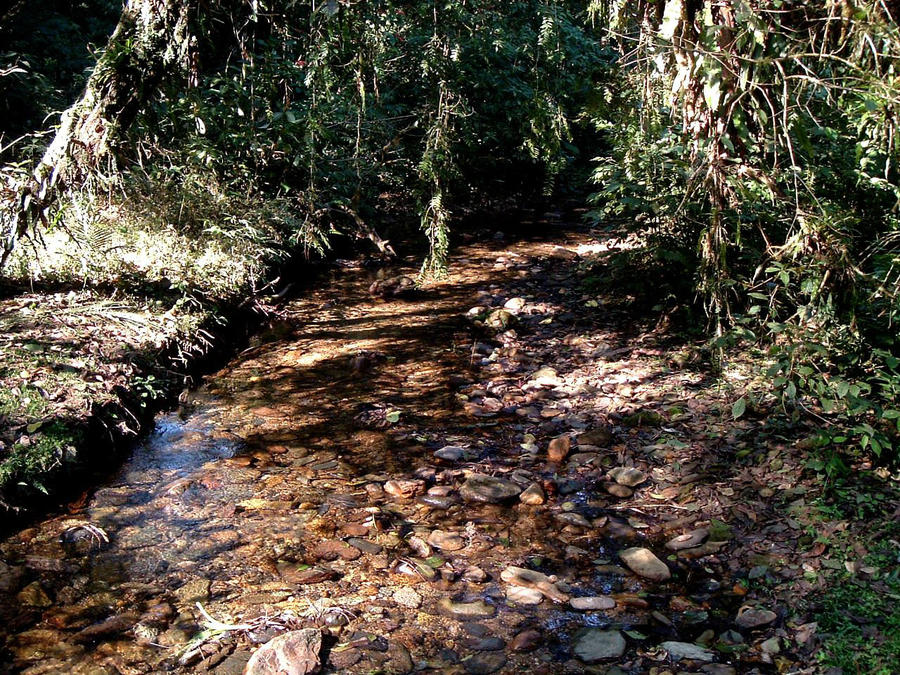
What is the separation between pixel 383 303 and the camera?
6879 mm

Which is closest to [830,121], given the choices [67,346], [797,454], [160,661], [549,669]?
[797,454]

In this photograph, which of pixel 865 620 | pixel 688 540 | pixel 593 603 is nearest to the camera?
pixel 865 620

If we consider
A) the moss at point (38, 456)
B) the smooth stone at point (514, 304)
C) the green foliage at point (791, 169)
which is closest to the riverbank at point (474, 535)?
the moss at point (38, 456)

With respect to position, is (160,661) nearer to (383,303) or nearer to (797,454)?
(797,454)

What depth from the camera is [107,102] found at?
130 inches

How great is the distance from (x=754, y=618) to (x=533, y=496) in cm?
119

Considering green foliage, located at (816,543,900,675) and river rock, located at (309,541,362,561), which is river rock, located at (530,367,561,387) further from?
green foliage, located at (816,543,900,675)

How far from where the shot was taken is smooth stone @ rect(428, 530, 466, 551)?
10.6 ft

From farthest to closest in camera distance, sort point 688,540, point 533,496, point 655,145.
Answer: point 655,145
point 533,496
point 688,540

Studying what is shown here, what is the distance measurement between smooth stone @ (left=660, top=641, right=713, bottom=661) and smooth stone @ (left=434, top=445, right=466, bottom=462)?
65.3 inches

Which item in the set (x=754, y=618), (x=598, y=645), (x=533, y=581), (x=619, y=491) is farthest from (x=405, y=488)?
(x=754, y=618)

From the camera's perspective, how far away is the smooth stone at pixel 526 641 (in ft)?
8.50

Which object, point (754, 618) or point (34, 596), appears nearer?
point (754, 618)

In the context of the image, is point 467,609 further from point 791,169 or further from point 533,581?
point 791,169
